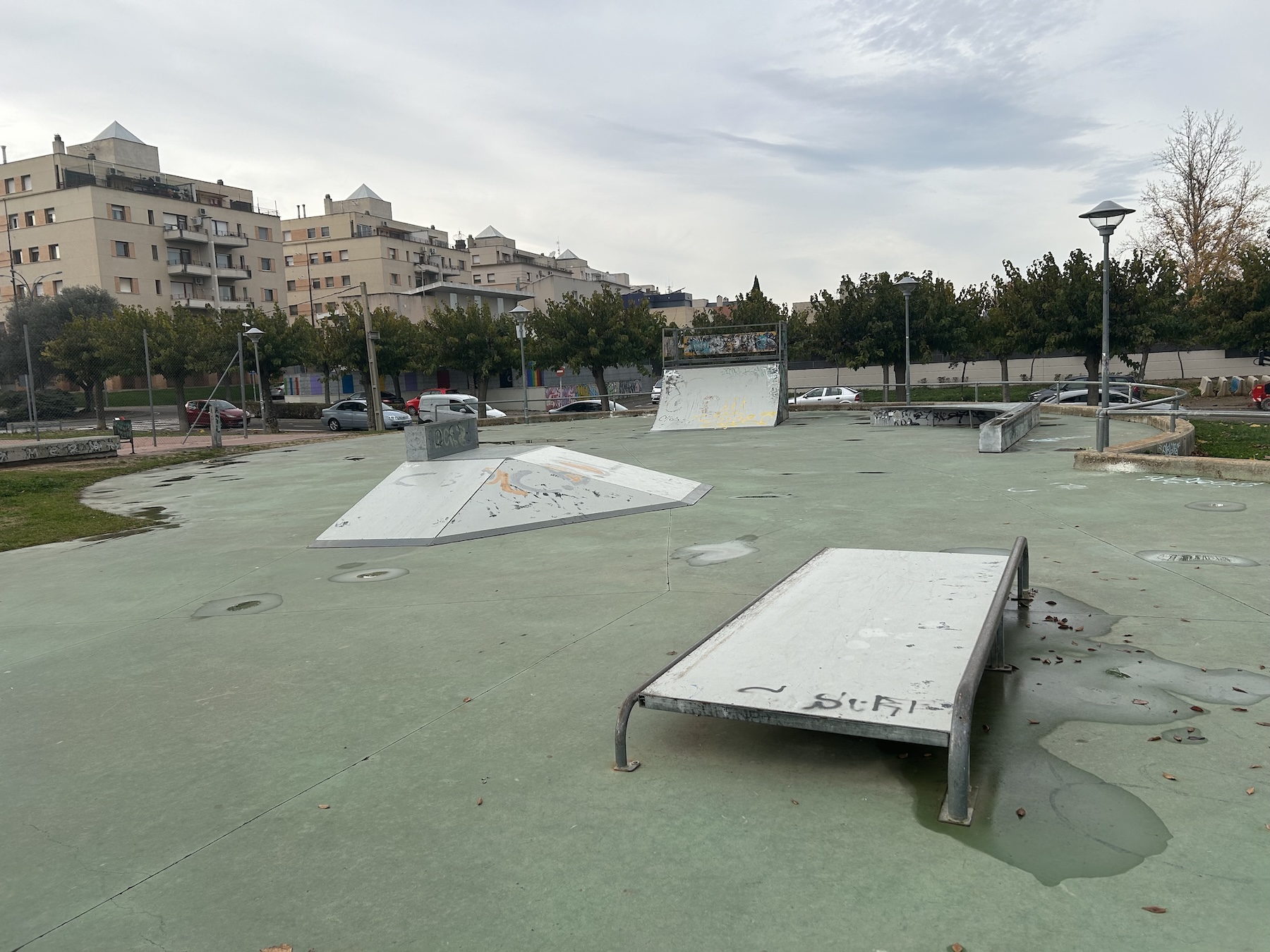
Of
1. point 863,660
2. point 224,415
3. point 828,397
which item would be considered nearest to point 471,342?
point 224,415

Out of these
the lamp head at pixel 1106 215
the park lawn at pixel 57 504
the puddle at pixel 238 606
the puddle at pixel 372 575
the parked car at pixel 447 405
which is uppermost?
the lamp head at pixel 1106 215

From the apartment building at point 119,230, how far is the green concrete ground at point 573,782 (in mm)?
66682

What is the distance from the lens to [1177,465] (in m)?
11.2

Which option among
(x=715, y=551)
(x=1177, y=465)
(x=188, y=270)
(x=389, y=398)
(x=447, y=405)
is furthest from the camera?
(x=188, y=270)

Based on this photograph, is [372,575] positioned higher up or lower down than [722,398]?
lower down

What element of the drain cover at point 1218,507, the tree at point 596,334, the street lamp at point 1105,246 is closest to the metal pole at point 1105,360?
the street lamp at point 1105,246

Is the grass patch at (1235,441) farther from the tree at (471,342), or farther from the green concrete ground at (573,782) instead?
the tree at (471,342)

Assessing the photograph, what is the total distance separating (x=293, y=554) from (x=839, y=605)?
605 cm

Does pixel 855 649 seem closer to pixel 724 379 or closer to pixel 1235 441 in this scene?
pixel 1235 441

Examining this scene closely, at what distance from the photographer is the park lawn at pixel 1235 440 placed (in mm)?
13798

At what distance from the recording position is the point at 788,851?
288 cm

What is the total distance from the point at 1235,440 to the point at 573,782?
57.9ft

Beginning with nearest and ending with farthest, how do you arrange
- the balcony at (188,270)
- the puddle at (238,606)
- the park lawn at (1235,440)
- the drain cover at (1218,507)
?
the puddle at (238,606) < the drain cover at (1218,507) < the park lawn at (1235,440) < the balcony at (188,270)

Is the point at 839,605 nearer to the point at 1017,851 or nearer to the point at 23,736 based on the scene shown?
the point at 1017,851
